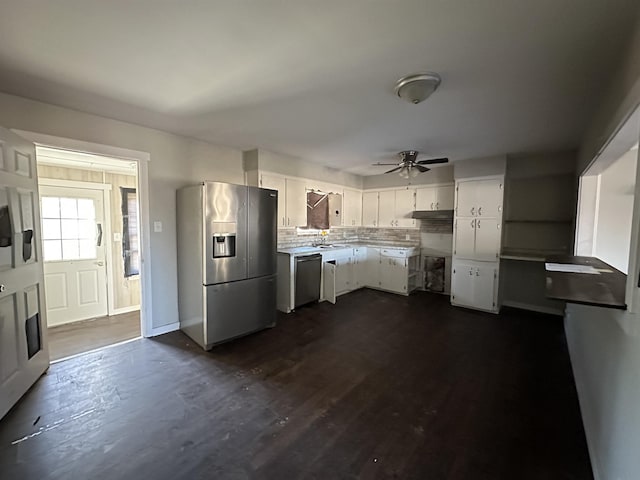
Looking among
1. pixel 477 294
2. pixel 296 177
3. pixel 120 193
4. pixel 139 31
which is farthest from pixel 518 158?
pixel 120 193

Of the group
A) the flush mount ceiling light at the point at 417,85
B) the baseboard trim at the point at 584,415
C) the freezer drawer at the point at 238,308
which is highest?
the flush mount ceiling light at the point at 417,85

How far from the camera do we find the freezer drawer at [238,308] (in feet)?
10.3

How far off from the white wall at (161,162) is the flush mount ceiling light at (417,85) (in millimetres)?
2707

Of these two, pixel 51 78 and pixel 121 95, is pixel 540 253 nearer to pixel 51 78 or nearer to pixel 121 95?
pixel 121 95

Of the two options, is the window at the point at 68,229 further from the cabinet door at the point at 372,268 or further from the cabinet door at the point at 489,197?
the cabinet door at the point at 489,197

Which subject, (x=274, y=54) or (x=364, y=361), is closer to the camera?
(x=274, y=54)

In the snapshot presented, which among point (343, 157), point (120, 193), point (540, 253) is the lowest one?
point (540, 253)

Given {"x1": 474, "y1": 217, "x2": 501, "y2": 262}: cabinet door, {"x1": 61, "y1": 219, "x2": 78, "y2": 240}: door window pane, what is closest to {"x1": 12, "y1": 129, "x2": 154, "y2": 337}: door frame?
{"x1": 61, "y1": 219, "x2": 78, "y2": 240}: door window pane

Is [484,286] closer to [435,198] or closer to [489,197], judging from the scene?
[489,197]

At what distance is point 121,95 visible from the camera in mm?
2410

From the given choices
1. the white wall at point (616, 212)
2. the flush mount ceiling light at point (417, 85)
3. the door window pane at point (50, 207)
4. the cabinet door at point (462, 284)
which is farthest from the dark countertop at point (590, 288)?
the door window pane at point (50, 207)

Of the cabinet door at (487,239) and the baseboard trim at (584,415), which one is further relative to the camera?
the cabinet door at (487,239)

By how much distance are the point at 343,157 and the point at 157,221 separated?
9.32 ft

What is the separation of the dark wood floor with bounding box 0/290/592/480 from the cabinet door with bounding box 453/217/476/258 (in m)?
1.59
